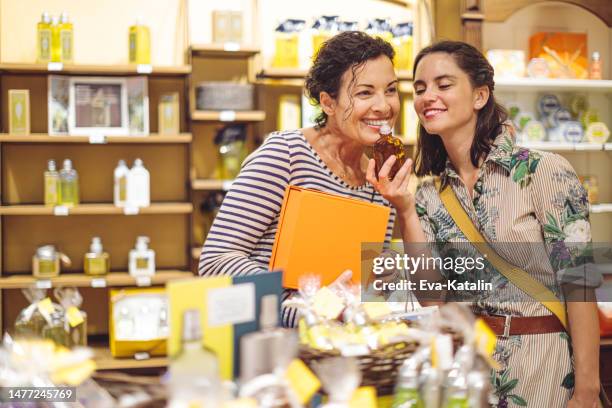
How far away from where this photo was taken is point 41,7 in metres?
4.51

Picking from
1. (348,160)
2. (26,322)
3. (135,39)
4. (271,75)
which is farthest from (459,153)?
(135,39)

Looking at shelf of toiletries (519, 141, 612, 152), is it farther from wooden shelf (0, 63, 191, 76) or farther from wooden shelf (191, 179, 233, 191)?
wooden shelf (0, 63, 191, 76)

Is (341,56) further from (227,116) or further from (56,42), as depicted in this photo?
(56,42)

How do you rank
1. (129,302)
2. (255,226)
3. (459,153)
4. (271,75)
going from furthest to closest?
(271,75) < (129,302) < (459,153) < (255,226)

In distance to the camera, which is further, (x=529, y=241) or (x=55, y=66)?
(x=55, y=66)

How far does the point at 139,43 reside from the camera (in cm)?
438

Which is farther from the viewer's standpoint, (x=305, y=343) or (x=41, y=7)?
(x=41, y=7)

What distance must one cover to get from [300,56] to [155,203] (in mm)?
1292

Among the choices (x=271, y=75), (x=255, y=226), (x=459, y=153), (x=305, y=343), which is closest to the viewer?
(x=305, y=343)

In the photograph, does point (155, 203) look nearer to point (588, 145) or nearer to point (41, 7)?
point (41, 7)

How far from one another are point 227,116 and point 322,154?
2565 mm

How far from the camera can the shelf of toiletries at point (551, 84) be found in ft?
14.4

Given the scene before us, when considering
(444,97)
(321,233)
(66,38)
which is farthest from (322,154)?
(66,38)

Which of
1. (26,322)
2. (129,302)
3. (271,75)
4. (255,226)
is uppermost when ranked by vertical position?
(271,75)
